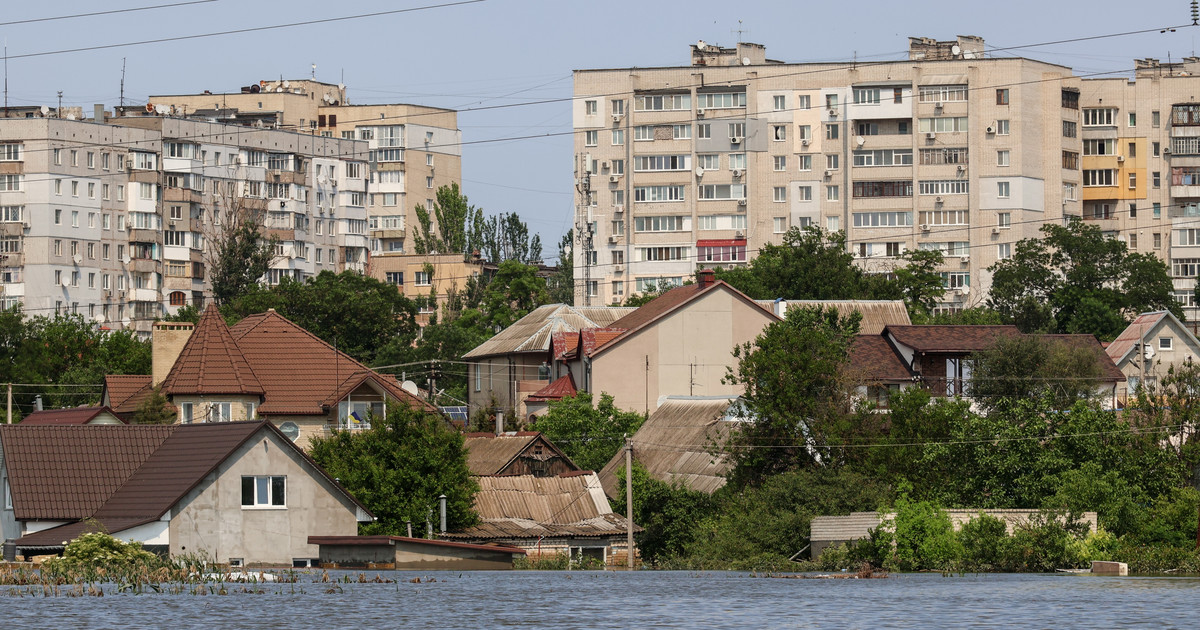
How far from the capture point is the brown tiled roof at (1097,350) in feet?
287

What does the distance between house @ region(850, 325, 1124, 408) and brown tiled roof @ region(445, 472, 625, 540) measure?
1807 cm

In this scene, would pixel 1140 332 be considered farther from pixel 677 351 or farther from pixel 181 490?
pixel 181 490

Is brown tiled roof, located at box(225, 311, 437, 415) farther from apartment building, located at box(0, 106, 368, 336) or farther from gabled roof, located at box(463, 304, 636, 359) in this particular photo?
apartment building, located at box(0, 106, 368, 336)

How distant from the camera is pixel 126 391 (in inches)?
3088

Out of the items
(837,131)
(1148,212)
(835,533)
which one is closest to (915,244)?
(837,131)

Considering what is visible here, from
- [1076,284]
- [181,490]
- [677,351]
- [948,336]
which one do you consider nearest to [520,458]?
[677,351]

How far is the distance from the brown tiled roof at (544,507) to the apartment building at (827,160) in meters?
81.5

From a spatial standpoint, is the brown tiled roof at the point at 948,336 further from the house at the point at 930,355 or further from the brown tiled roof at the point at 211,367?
the brown tiled roof at the point at 211,367

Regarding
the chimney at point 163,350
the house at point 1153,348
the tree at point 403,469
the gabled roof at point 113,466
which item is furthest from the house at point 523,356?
the gabled roof at point 113,466

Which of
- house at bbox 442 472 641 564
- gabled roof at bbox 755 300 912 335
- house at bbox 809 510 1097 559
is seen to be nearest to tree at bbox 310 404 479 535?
house at bbox 442 472 641 564

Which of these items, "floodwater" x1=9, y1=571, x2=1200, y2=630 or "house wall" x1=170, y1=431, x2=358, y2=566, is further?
"house wall" x1=170, y1=431, x2=358, y2=566

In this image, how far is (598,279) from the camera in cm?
15612

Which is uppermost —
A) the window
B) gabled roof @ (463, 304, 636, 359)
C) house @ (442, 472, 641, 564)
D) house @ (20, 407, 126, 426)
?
gabled roof @ (463, 304, 636, 359)

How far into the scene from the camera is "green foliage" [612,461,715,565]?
64375mm
